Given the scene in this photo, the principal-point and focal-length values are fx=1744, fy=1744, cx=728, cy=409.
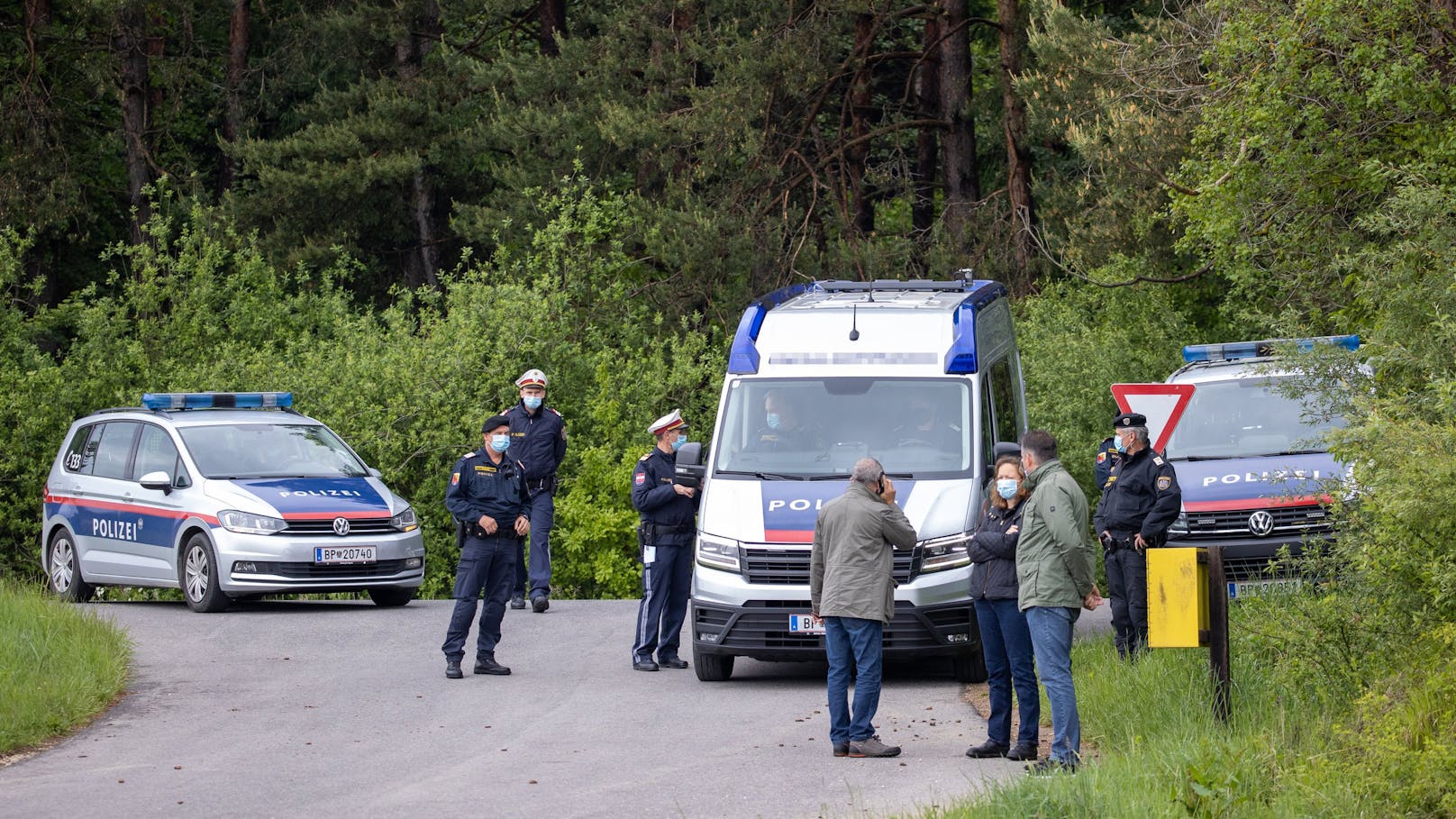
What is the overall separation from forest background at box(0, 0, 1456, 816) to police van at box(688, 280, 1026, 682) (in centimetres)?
245

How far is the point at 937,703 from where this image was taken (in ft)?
37.0

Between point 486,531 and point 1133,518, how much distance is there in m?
4.53

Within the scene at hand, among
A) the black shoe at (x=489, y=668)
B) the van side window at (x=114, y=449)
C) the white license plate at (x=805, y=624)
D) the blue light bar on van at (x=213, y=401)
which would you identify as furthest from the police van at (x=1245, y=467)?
the van side window at (x=114, y=449)

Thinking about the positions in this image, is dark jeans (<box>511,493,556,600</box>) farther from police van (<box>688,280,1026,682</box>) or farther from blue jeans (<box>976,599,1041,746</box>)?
blue jeans (<box>976,599,1041,746</box>)

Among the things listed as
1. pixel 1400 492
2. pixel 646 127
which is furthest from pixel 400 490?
pixel 1400 492

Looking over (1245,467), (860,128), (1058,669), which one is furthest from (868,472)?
(860,128)

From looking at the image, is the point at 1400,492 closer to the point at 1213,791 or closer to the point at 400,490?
the point at 1213,791

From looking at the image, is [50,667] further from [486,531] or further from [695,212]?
[695,212]

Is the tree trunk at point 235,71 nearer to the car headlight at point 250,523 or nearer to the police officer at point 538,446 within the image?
the car headlight at point 250,523

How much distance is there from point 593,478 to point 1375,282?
12.2m

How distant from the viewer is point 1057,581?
28.5 ft

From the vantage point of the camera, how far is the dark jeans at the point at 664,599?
1288 centimetres

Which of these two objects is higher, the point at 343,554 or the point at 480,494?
the point at 480,494

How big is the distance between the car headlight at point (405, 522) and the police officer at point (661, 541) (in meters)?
4.11
